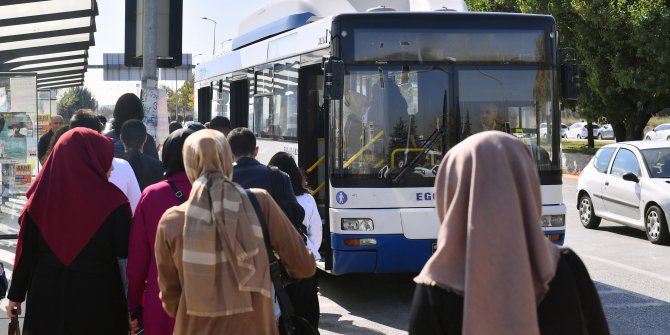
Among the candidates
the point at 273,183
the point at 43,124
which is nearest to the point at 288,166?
the point at 273,183

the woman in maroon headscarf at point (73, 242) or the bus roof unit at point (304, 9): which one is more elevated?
the bus roof unit at point (304, 9)

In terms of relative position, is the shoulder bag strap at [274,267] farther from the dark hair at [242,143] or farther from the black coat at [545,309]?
the dark hair at [242,143]

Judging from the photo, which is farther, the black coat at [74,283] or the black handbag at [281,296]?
the black coat at [74,283]

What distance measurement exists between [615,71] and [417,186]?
20.9 m

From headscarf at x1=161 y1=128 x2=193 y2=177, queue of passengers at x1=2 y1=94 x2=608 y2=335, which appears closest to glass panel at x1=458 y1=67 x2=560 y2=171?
queue of passengers at x1=2 y1=94 x2=608 y2=335

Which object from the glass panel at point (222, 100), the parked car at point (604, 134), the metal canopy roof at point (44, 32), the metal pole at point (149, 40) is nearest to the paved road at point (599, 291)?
the metal pole at point (149, 40)

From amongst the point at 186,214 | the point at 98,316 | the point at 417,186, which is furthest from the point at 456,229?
the point at 417,186

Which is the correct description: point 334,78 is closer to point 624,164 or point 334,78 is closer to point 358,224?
point 358,224

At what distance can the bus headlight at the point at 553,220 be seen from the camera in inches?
360

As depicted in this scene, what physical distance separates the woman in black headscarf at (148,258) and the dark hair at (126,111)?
3.50 meters

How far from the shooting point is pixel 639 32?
26766 mm

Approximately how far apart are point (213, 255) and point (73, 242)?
1.28 m

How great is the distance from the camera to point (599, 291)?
9.92 m

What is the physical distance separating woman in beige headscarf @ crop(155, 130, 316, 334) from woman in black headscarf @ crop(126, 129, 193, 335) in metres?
0.60
